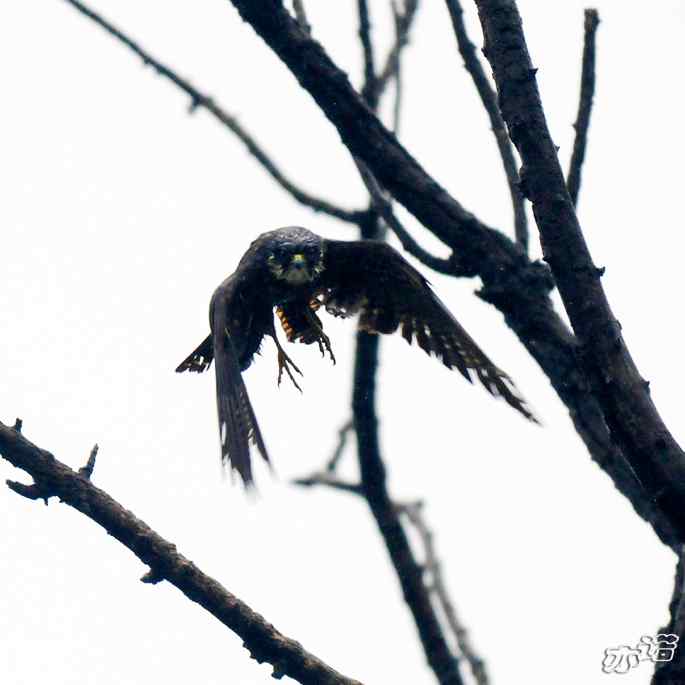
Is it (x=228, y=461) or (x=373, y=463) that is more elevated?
(x=373, y=463)

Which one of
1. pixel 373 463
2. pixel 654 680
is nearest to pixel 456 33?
pixel 373 463

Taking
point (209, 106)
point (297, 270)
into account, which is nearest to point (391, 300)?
point (297, 270)

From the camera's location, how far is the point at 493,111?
497 cm

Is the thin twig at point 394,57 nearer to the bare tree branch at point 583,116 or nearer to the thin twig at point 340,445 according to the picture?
the bare tree branch at point 583,116

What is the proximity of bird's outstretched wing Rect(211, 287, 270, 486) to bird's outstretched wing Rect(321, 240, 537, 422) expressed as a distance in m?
0.72

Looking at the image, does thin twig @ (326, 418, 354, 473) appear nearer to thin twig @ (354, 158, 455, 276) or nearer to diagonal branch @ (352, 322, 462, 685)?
diagonal branch @ (352, 322, 462, 685)

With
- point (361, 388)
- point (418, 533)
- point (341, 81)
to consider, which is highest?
point (341, 81)

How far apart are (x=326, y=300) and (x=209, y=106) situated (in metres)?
1.27

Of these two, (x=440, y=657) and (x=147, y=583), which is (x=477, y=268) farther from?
(x=147, y=583)

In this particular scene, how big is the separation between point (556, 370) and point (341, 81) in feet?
4.62

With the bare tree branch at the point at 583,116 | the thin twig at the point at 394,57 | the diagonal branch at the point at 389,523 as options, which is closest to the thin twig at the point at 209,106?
the thin twig at the point at 394,57

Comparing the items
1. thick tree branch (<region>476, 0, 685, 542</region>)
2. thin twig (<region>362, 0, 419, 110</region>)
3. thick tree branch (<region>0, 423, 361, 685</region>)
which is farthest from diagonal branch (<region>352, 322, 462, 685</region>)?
thick tree branch (<region>476, 0, 685, 542</region>)

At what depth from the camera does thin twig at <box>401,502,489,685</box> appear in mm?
4348

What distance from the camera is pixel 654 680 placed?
2969mm
